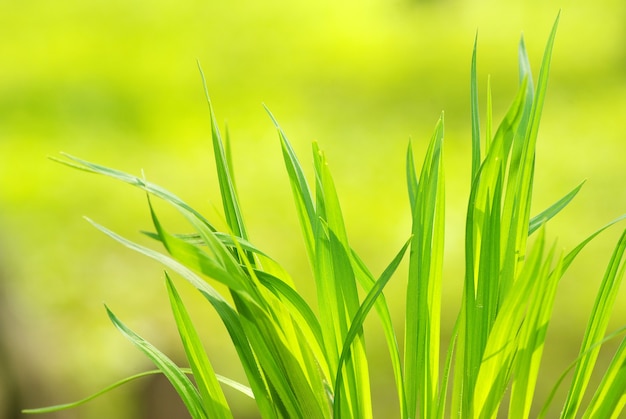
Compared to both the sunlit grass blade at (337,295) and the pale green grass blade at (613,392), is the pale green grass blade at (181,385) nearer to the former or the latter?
the sunlit grass blade at (337,295)

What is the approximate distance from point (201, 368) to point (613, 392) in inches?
8.4

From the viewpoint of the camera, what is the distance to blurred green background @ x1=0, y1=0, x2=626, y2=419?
1995 millimetres

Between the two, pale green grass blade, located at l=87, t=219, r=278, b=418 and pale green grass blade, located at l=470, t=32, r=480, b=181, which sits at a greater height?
pale green grass blade, located at l=470, t=32, r=480, b=181

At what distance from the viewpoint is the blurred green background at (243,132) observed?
6.55ft

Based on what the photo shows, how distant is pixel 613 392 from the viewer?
39 centimetres

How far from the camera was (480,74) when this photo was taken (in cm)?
269

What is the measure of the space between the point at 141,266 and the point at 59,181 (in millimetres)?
420

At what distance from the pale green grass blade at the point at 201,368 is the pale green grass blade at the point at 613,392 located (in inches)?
7.6

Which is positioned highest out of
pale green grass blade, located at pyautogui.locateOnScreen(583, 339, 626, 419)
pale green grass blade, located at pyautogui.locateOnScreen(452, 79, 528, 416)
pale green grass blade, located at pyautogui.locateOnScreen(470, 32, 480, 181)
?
pale green grass blade, located at pyautogui.locateOnScreen(470, 32, 480, 181)

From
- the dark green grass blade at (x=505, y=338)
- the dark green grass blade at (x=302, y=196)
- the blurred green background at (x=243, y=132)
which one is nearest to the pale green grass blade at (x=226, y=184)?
the dark green grass blade at (x=302, y=196)

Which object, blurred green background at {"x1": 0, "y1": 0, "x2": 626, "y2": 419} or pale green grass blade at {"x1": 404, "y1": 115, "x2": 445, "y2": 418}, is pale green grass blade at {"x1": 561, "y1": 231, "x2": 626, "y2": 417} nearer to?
pale green grass blade at {"x1": 404, "y1": 115, "x2": 445, "y2": 418}

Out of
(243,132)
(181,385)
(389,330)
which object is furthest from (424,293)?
(243,132)

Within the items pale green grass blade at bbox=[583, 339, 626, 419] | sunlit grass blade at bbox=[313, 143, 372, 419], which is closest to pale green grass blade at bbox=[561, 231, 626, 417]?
pale green grass blade at bbox=[583, 339, 626, 419]

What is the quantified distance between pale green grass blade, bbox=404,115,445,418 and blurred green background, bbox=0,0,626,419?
1.38 m
